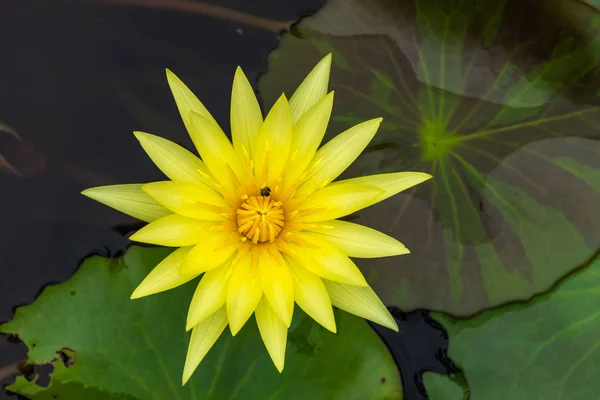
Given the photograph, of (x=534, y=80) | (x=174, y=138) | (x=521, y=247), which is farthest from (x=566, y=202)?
(x=174, y=138)

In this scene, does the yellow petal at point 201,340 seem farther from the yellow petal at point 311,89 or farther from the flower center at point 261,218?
the yellow petal at point 311,89

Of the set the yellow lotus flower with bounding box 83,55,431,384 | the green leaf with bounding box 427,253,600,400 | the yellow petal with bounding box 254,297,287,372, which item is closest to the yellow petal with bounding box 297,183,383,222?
the yellow lotus flower with bounding box 83,55,431,384

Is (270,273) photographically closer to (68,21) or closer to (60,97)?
(60,97)

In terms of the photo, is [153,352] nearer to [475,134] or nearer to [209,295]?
[209,295]

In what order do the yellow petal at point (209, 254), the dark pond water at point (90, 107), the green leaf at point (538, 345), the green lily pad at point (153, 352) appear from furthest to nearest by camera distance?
the dark pond water at point (90, 107) < the green leaf at point (538, 345) < the green lily pad at point (153, 352) < the yellow petal at point (209, 254)

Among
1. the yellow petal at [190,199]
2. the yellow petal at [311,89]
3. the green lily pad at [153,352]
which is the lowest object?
the green lily pad at [153,352]

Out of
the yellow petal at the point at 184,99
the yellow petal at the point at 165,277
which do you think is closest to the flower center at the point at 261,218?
the yellow petal at the point at 165,277

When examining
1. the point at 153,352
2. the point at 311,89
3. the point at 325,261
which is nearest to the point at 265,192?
the point at 325,261
